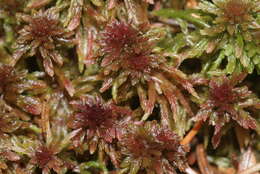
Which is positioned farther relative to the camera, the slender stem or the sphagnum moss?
the slender stem

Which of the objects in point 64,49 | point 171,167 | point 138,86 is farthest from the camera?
point 64,49

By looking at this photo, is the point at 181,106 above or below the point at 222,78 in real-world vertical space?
below

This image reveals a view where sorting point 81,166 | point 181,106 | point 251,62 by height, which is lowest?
point 81,166

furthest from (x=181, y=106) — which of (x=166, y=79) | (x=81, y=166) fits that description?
(x=81, y=166)

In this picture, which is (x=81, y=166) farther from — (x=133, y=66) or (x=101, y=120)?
(x=133, y=66)

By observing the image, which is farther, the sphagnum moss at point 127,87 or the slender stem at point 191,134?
the slender stem at point 191,134

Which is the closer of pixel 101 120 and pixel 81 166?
pixel 101 120

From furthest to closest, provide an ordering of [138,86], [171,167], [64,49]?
[64,49], [138,86], [171,167]

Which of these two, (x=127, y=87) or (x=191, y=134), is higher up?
(x=127, y=87)
